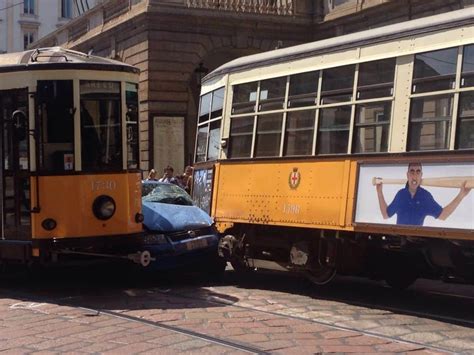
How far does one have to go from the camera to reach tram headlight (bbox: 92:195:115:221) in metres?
8.04

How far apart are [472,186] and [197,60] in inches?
654

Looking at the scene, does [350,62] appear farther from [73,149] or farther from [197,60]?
[197,60]

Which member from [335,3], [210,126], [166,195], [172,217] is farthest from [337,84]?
[335,3]

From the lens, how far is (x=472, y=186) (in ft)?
20.7

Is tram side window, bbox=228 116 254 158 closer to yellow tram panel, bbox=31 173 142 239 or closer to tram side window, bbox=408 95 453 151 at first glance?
yellow tram panel, bbox=31 173 142 239

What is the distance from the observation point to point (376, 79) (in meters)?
7.41

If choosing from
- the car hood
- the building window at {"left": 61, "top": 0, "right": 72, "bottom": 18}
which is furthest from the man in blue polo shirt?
the building window at {"left": 61, "top": 0, "right": 72, "bottom": 18}

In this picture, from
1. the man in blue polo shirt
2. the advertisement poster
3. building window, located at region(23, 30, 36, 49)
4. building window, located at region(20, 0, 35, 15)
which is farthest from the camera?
building window, located at region(20, 0, 35, 15)

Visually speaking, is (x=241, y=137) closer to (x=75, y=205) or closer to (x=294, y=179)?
(x=294, y=179)

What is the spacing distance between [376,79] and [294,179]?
60.1 inches

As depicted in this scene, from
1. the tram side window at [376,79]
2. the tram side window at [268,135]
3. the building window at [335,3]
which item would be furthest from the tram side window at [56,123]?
the building window at [335,3]

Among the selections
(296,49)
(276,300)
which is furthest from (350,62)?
(276,300)

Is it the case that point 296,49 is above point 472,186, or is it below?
above

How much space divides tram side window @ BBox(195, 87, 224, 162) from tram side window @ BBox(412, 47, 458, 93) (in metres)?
3.29
